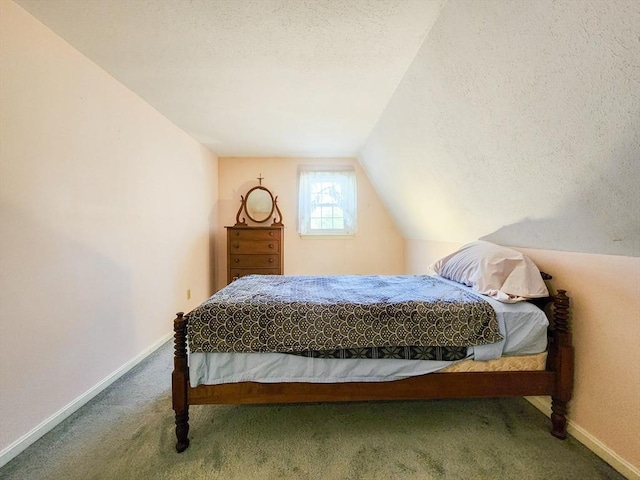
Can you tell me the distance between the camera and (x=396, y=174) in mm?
3281

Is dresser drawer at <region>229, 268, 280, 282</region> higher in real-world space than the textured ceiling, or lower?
lower

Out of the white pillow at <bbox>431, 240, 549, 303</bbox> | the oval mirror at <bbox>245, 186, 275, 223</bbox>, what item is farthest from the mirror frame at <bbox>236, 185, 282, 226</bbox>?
the white pillow at <bbox>431, 240, 549, 303</bbox>

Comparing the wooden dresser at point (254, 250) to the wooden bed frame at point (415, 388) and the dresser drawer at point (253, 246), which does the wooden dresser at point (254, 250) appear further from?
the wooden bed frame at point (415, 388)

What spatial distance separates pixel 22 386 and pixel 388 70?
279cm

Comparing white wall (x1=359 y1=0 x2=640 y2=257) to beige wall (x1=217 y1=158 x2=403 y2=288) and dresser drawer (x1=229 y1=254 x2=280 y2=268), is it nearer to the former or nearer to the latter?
beige wall (x1=217 y1=158 x2=403 y2=288)

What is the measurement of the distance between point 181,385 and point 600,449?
209 cm

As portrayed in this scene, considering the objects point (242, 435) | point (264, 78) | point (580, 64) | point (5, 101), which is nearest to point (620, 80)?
point (580, 64)

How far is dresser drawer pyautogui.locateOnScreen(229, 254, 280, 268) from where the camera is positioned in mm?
3746

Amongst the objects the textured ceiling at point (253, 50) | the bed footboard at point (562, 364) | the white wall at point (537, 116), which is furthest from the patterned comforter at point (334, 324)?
the textured ceiling at point (253, 50)

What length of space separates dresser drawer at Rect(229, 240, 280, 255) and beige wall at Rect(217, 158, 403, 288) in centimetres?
66

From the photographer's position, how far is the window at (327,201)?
435cm

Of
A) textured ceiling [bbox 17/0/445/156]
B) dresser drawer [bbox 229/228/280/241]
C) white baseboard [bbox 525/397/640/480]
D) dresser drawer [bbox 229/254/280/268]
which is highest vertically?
textured ceiling [bbox 17/0/445/156]

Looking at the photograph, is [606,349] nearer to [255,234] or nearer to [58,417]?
[58,417]

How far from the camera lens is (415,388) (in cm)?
154
